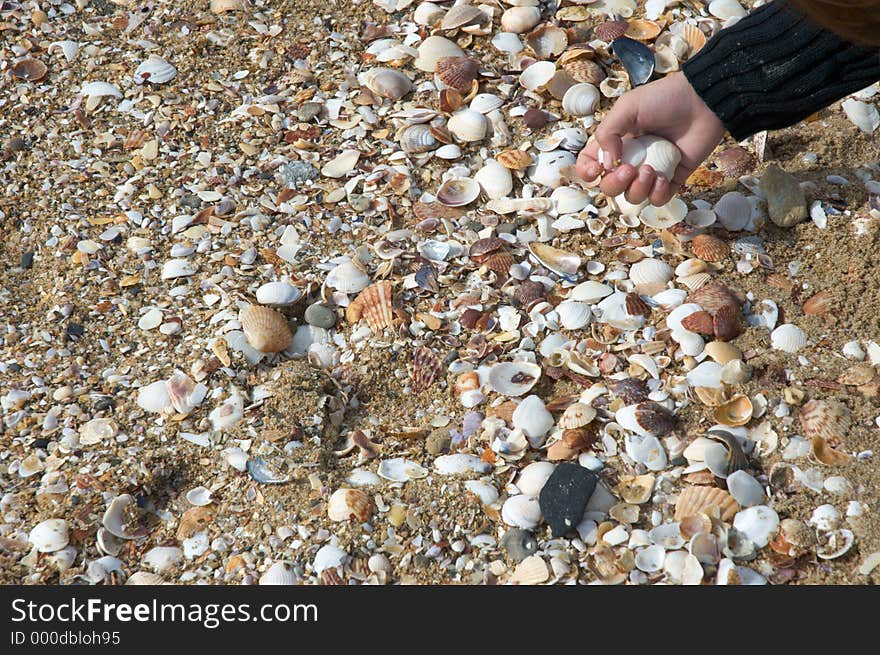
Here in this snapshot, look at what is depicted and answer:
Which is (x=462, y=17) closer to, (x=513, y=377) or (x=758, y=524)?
(x=513, y=377)

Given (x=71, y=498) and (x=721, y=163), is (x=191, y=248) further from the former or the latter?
(x=721, y=163)

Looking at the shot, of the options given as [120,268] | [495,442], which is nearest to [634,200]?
[495,442]

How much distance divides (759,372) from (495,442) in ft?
1.91

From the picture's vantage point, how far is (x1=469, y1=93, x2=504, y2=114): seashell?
2.45 m

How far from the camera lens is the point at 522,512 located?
5.77 ft

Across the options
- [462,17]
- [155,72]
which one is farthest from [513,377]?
[155,72]

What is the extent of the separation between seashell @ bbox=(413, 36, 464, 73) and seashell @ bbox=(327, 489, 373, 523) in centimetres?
132

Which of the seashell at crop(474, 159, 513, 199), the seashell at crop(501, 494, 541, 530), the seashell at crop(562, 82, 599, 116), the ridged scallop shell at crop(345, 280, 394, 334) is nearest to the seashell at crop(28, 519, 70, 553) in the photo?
the ridged scallop shell at crop(345, 280, 394, 334)

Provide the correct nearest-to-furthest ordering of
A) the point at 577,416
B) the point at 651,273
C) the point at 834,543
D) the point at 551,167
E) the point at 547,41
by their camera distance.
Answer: the point at 834,543
the point at 577,416
the point at 651,273
the point at 551,167
the point at 547,41

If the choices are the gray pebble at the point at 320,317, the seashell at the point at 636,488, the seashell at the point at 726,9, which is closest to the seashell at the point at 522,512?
the seashell at the point at 636,488

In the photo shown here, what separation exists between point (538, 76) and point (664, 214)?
0.57 m

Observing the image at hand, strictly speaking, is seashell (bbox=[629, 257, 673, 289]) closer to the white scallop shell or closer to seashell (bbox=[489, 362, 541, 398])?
the white scallop shell

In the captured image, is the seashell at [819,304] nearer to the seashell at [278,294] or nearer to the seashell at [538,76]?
the seashell at [538,76]

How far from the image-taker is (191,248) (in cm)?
227
